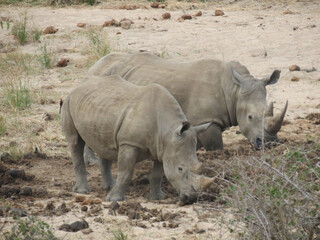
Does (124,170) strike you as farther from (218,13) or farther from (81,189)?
(218,13)

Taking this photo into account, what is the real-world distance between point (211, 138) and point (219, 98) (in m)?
0.48

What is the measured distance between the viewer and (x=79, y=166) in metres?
8.30

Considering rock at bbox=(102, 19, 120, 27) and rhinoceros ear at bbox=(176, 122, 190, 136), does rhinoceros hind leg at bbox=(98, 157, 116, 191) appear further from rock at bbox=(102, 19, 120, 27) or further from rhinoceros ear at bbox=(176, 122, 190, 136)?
rock at bbox=(102, 19, 120, 27)

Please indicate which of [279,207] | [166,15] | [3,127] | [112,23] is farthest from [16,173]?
[166,15]

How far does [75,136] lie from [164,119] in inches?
52.2

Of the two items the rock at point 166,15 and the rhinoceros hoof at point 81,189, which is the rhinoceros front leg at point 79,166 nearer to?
the rhinoceros hoof at point 81,189

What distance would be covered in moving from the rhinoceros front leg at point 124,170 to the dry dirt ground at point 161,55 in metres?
0.15

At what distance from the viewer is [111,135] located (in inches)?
305

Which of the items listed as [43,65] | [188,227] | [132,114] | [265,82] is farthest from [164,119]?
[43,65]

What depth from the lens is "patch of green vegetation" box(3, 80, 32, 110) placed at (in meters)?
11.3

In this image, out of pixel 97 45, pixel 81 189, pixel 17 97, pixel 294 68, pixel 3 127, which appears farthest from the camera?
pixel 97 45

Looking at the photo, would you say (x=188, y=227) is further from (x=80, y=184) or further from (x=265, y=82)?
(x=265, y=82)

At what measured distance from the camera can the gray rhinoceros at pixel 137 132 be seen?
7348 millimetres

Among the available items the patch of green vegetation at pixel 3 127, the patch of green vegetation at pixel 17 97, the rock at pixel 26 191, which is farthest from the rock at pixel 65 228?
the patch of green vegetation at pixel 17 97
